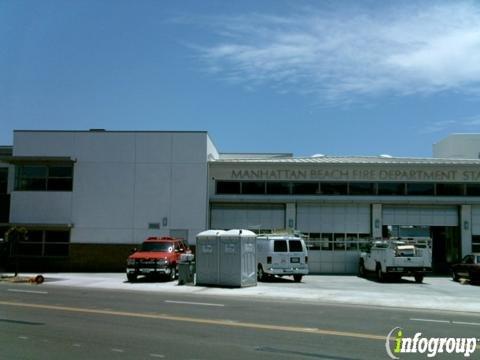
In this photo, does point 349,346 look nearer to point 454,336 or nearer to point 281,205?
point 454,336

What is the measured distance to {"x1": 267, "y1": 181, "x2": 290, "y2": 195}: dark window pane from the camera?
36562mm

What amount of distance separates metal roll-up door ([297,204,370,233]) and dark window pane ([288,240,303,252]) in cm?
774

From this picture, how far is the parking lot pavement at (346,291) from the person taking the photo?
63.9ft

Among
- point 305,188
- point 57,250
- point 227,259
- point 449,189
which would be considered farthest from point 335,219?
point 57,250

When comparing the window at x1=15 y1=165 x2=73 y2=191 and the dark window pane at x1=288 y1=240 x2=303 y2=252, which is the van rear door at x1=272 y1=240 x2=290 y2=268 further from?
the window at x1=15 y1=165 x2=73 y2=191

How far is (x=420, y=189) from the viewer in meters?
36.3

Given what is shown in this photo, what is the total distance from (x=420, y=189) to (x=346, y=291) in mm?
15192

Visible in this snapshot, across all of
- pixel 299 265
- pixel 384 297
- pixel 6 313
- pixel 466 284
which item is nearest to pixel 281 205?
pixel 299 265

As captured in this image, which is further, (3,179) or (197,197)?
(3,179)

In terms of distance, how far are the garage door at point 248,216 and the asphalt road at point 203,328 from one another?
17.1 metres

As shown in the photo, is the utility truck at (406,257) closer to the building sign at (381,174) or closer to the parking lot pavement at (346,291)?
the parking lot pavement at (346,291)

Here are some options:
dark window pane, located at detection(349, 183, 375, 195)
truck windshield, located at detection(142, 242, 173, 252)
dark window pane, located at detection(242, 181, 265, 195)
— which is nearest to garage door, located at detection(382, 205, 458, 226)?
dark window pane, located at detection(349, 183, 375, 195)

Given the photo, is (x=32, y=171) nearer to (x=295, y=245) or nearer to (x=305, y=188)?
(x=305, y=188)

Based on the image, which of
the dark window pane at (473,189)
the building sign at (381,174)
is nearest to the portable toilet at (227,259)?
the building sign at (381,174)
